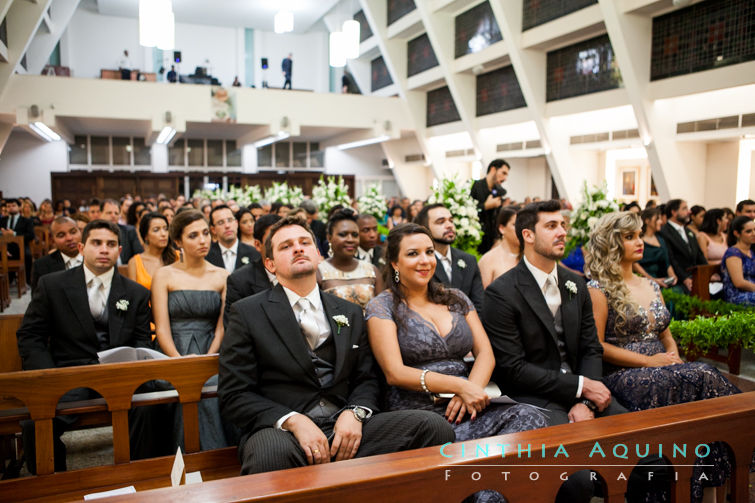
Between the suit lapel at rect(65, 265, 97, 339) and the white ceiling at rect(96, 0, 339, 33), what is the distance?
22031 mm

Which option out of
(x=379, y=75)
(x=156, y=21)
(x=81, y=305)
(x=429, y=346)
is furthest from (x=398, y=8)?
(x=429, y=346)

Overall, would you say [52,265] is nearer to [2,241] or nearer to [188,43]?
[2,241]

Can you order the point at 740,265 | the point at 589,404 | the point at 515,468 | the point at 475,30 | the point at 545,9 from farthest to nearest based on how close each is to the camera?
the point at 475,30 < the point at 545,9 < the point at 740,265 < the point at 589,404 < the point at 515,468

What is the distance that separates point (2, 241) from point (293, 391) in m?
8.34

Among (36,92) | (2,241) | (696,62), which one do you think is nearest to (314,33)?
(36,92)

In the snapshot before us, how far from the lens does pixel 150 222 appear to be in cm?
505

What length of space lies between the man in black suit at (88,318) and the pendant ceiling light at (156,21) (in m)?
7.24

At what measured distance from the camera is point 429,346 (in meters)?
2.84

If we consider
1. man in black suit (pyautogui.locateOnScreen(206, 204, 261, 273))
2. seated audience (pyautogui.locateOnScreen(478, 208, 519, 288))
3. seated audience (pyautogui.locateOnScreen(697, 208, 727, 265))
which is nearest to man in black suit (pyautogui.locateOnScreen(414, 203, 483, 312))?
seated audience (pyautogui.locateOnScreen(478, 208, 519, 288))

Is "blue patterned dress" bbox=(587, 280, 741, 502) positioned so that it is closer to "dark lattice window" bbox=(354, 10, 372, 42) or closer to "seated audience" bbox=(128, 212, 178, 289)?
"seated audience" bbox=(128, 212, 178, 289)

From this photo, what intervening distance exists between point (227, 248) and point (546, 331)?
3.32 meters

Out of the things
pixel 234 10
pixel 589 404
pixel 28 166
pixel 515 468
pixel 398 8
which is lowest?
pixel 589 404

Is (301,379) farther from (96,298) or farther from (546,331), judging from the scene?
(96,298)

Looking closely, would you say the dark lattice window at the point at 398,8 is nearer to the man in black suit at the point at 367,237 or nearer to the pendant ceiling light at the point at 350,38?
the pendant ceiling light at the point at 350,38
